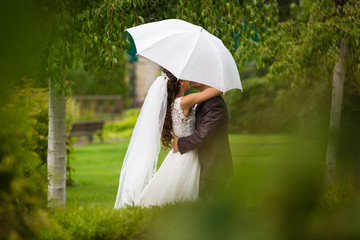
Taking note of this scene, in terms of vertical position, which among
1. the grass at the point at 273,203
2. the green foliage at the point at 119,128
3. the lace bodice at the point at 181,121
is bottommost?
the green foliage at the point at 119,128

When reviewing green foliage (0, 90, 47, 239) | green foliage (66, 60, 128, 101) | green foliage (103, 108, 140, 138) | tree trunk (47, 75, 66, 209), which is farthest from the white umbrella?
green foliage (66, 60, 128, 101)

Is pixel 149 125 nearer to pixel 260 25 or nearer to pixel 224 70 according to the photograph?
pixel 224 70

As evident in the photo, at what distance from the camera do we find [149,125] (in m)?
3.79

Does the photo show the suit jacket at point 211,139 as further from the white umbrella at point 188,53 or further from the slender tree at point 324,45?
the slender tree at point 324,45

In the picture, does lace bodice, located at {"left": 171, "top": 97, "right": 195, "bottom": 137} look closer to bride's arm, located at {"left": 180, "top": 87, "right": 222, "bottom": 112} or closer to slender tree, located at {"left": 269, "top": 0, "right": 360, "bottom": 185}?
bride's arm, located at {"left": 180, "top": 87, "right": 222, "bottom": 112}

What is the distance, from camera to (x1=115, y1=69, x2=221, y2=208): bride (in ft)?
12.1

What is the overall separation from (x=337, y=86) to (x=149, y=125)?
8.01ft

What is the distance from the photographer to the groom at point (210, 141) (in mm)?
3459

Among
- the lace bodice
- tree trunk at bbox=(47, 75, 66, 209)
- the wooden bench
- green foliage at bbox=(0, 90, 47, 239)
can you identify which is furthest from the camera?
the wooden bench

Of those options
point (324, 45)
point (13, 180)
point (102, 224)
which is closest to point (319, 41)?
point (324, 45)

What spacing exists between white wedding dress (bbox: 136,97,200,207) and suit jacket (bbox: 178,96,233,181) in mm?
80

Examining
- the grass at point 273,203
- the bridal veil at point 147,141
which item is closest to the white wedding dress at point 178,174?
the bridal veil at point 147,141

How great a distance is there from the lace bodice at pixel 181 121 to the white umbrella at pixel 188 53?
295 mm

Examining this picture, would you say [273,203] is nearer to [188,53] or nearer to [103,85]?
[188,53]
